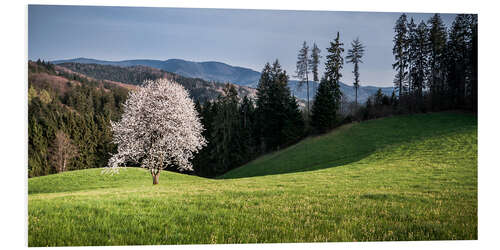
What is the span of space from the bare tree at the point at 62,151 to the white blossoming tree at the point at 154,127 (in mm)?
7404

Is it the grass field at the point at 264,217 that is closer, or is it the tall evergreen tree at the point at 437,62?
the grass field at the point at 264,217

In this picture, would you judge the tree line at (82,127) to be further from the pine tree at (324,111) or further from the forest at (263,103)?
the pine tree at (324,111)

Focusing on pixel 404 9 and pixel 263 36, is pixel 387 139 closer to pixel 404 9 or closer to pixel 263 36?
pixel 404 9

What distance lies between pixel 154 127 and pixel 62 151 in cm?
1218

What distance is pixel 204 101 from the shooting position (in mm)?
37438

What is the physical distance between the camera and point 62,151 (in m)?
19.0

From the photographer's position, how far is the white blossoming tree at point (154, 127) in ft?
39.5

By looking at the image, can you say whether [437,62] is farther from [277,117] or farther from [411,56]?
[277,117]

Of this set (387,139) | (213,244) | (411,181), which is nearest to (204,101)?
(387,139)

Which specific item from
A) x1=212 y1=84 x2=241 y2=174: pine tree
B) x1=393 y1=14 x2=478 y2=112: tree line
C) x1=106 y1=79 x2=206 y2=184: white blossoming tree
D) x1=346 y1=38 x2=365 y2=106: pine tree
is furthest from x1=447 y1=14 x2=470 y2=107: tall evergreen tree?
x1=212 y1=84 x2=241 y2=174: pine tree

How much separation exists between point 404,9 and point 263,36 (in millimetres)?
4983

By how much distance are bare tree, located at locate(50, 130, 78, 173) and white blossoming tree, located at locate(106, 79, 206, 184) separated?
7.40 m

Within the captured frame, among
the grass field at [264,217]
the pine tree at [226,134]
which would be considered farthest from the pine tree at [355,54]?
the pine tree at [226,134]

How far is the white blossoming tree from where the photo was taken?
12.0 meters
